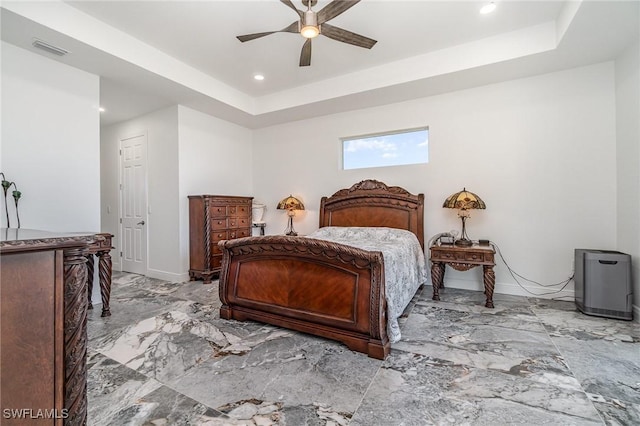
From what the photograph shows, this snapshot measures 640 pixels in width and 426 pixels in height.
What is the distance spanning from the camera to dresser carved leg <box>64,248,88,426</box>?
3.24 feet

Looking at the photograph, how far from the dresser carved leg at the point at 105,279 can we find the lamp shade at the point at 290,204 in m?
2.65

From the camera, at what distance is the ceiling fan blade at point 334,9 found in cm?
212

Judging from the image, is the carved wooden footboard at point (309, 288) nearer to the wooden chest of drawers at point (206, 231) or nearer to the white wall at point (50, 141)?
the wooden chest of drawers at point (206, 231)

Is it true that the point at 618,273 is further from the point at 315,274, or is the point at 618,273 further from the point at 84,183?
the point at 84,183

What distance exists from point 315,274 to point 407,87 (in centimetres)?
293

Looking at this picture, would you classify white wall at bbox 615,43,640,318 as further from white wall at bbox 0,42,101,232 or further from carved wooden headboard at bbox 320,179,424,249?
white wall at bbox 0,42,101,232

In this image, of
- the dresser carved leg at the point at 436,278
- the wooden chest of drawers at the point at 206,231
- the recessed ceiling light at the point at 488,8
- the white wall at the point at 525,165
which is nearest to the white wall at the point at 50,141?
the wooden chest of drawers at the point at 206,231

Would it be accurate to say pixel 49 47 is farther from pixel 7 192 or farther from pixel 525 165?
pixel 525 165

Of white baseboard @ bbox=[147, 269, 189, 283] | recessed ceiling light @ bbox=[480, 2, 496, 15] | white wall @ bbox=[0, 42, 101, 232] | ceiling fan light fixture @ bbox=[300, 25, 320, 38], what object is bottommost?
white baseboard @ bbox=[147, 269, 189, 283]

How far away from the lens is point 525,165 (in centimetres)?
365

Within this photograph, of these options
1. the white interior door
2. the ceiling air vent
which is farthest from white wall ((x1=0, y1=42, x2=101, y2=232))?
the white interior door

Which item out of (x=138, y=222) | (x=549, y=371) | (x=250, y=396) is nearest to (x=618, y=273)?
(x=549, y=371)

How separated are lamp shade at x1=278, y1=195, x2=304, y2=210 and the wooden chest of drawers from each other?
0.91 meters

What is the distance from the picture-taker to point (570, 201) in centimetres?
344
